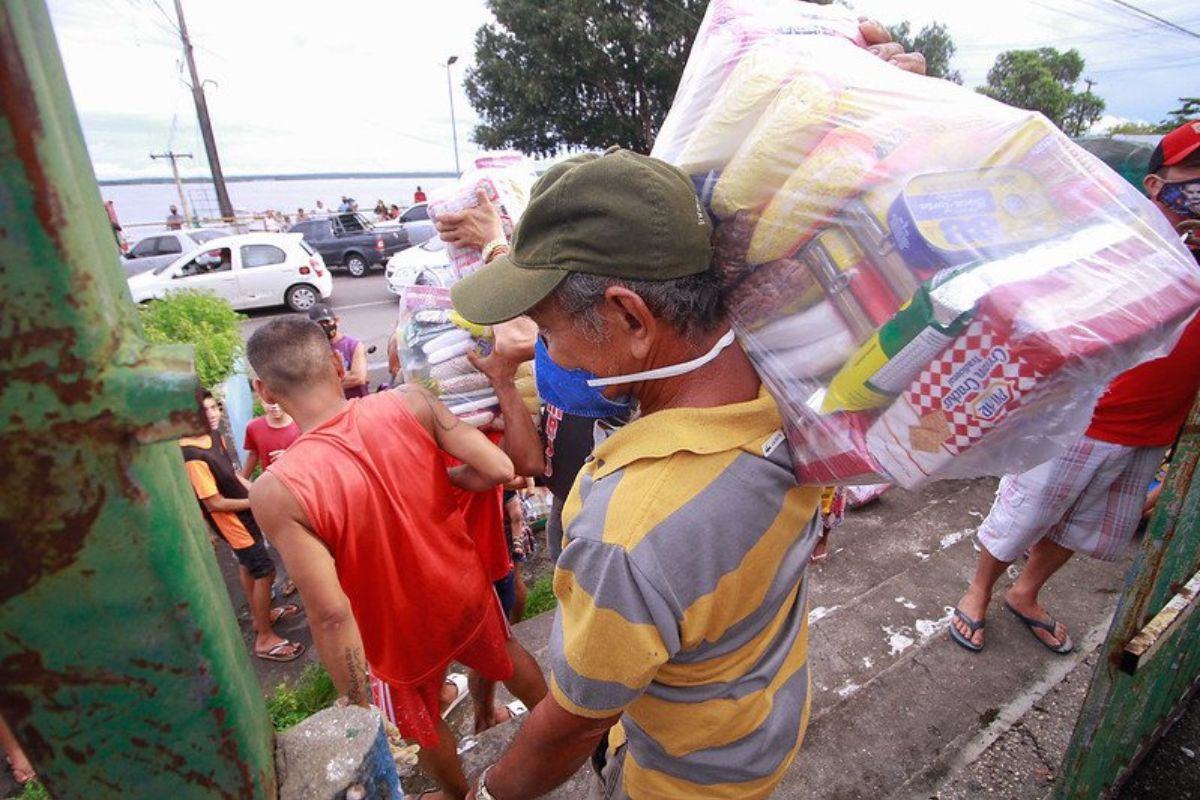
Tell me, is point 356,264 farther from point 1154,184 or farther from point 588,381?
point 588,381

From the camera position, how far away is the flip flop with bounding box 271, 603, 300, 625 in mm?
3895

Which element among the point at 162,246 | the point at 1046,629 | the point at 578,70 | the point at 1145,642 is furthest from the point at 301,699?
the point at 578,70

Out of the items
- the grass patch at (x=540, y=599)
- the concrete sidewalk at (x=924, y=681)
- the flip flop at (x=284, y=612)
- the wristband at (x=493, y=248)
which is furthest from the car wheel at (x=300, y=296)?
the wristband at (x=493, y=248)

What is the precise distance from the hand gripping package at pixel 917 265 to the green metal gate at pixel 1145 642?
79 centimetres

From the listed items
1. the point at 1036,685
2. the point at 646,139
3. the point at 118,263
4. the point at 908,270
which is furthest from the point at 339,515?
the point at 646,139

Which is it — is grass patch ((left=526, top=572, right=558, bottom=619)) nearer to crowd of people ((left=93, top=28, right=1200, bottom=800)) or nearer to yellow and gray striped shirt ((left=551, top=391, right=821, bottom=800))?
crowd of people ((left=93, top=28, right=1200, bottom=800))

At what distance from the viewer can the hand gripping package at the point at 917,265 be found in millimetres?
852

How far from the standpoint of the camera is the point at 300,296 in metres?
12.6

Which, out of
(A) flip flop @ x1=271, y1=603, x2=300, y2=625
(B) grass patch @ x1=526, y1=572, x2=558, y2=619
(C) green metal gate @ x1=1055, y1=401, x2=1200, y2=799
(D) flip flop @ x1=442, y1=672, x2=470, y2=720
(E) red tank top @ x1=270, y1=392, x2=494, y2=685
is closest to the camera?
(C) green metal gate @ x1=1055, y1=401, x2=1200, y2=799

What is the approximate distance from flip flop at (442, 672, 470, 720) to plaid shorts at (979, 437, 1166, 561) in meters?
2.57

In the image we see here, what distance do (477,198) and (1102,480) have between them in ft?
8.79

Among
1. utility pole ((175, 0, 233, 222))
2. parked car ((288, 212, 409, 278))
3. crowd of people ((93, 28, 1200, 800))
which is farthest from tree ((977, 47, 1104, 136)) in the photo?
crowd of people ((93, 28, 1200, 800))

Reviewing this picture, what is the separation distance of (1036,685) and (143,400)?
3.24 metres

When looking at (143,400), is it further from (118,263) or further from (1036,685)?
(1036,685)
